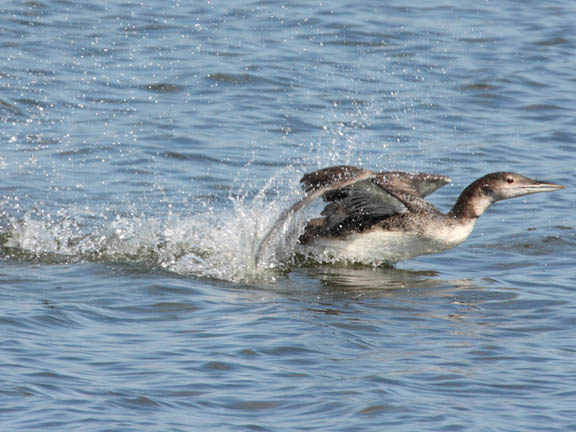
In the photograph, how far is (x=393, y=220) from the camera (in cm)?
1009

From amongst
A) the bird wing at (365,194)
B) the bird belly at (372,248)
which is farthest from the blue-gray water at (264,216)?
the bird wing at (365,194)

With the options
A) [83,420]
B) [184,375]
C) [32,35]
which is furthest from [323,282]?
[32,35]

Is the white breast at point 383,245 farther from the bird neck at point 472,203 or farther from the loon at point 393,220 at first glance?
the bird neck at point 472,203

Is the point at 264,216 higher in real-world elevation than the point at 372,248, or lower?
higher

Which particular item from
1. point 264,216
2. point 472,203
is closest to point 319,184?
point 264,216

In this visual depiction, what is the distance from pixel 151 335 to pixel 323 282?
2.51 meters

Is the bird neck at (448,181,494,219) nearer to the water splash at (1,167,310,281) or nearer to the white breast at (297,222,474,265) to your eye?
the white breast at (297,222,474,265)

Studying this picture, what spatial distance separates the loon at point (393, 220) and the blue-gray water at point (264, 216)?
234 millimetres

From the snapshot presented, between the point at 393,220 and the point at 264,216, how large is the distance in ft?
3.71

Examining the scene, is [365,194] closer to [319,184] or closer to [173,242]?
[319,184]

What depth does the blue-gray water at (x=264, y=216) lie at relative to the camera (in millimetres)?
6684

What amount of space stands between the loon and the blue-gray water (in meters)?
0.23

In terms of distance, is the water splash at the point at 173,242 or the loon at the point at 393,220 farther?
the loon at the point at 393,220

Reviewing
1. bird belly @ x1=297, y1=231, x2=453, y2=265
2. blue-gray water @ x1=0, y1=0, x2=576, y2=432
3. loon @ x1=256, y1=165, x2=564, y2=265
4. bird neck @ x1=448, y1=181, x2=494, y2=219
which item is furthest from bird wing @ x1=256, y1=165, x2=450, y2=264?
blue-gray water @ x1=0, y1=0, x2=576, y2=432
